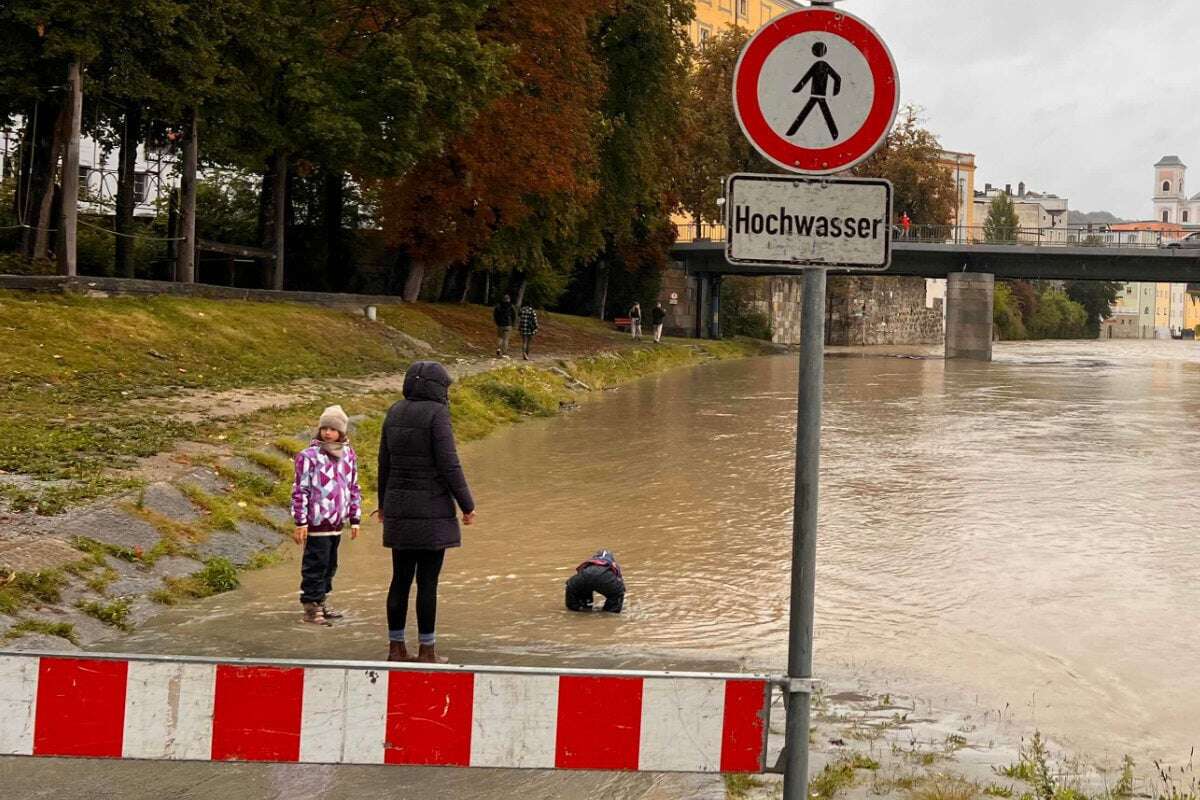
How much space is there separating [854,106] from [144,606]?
676 centimetres

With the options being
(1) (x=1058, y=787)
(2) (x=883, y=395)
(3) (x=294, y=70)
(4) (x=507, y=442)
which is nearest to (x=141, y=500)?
(1) (x=1058, y=787)

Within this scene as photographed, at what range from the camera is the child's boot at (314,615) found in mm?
9770

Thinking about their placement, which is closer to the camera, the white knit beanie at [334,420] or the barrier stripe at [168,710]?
the barrier stripe at [168,710]

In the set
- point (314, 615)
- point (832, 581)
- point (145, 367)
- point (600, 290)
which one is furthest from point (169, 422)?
point (600, 290)

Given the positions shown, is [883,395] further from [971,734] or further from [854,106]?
[854,106]

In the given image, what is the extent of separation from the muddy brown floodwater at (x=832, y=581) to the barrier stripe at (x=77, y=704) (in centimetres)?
152

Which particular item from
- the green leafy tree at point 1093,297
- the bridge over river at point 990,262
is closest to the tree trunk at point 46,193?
the bridge over river at point 990,262

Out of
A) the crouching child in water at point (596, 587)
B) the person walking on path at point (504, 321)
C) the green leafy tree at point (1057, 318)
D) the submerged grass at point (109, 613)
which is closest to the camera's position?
the submerged grass at point (109, 613)

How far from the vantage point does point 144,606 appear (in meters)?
9.94

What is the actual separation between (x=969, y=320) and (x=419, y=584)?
61.9 metres

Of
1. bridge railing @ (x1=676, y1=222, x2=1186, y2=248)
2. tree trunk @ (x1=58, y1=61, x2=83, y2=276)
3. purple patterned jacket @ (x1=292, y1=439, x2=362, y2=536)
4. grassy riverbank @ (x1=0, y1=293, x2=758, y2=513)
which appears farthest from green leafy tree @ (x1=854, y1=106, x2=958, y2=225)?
purple patterned jacket @ (x1=292, y1=439, x2=362, y2=536)

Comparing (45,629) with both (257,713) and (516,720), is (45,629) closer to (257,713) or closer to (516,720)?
(257,713)

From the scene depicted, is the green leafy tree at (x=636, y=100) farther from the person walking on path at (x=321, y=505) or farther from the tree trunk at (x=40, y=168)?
the person walking on path at (x=321, y=505)

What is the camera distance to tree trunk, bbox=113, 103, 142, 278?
33500 millimetres
